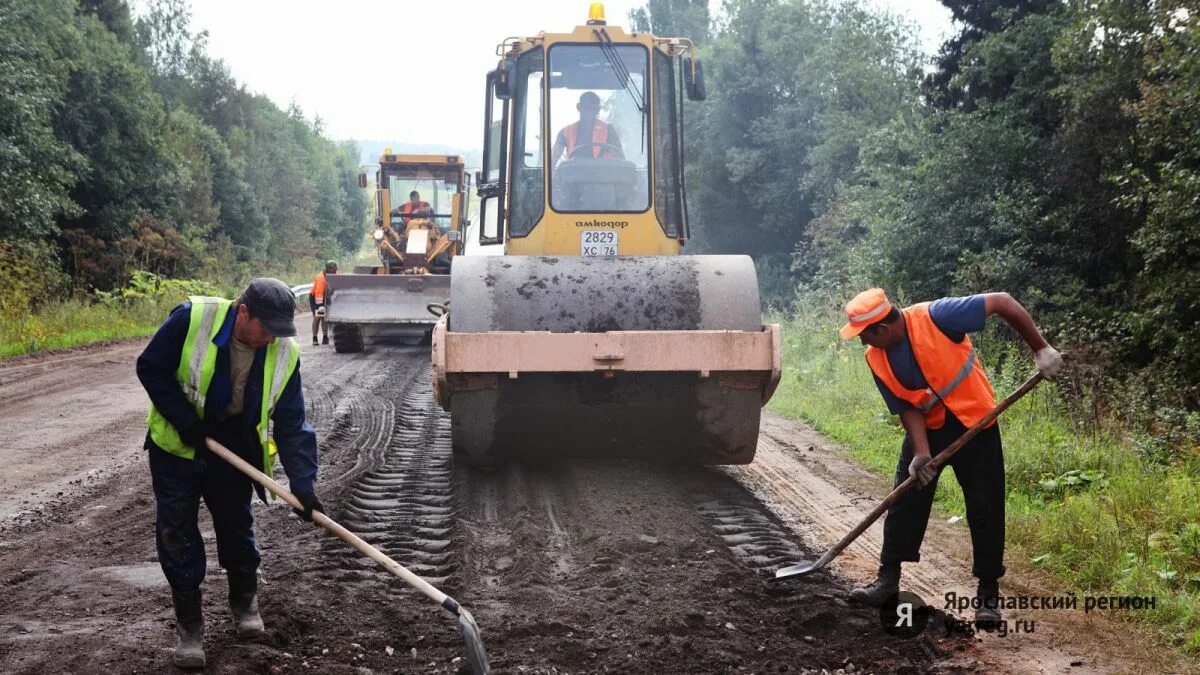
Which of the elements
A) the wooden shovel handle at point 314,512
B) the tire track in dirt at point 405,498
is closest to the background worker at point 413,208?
the tire track in dirt at point 405,498

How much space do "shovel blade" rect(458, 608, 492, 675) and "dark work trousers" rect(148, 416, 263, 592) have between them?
102cm

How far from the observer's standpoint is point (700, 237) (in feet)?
128

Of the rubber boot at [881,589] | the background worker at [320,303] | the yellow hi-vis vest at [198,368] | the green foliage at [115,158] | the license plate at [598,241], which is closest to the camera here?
the yellow hi-vis vest at [198,368]

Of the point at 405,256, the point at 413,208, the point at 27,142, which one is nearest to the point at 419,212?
the point at 413,208

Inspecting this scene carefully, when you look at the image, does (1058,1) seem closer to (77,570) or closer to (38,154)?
(77,570)

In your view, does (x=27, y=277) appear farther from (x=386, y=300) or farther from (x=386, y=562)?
(x=386, y=562)

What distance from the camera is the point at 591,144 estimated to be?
8641 millimetres

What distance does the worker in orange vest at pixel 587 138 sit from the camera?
8.57 meters

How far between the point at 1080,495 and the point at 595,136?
4450 millimetres

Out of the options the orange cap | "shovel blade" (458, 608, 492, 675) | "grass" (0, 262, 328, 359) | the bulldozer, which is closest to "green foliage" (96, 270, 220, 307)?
"grass" (0, 262, 328, 359)

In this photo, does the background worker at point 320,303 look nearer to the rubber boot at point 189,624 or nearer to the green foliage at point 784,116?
the rubber boot at point 189,624

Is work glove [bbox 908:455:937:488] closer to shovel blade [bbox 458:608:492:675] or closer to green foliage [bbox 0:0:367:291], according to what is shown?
shovel blade [bbox 458:608:492:675]

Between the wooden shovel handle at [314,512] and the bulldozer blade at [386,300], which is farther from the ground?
the bulldozer blade at [386,300]

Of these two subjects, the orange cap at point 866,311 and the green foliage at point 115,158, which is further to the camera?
the green foliage at point 115,158
